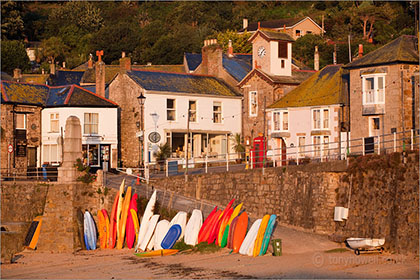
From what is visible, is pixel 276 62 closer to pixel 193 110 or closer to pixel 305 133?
pixel 193 110

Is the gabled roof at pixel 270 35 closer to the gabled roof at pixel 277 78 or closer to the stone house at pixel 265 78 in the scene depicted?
the stone house at pixel 265 78

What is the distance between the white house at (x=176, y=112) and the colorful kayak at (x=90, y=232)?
1085 cm

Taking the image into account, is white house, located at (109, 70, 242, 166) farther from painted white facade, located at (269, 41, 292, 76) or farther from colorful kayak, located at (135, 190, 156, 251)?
colorful kayak, located at (135, 190, 156, 251)

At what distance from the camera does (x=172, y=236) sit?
30.2m

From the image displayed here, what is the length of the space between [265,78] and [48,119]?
13.6 metres

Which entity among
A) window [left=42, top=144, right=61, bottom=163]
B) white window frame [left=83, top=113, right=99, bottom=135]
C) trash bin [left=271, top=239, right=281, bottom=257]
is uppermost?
white window frame [left=83, top=113, right=99, bottom=135]

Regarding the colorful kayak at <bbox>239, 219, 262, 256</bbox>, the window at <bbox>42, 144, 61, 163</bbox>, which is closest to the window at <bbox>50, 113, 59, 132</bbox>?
the window at <bbox>42, 144, 61, 163</bbox>

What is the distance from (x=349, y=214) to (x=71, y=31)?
88400mm

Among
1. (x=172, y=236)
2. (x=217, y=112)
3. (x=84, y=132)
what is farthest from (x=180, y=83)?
(x=172, y=236)

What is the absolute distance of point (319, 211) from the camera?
99.1 feet

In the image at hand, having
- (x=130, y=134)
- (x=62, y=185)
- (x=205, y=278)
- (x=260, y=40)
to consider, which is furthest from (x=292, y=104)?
(x=205, y=278)

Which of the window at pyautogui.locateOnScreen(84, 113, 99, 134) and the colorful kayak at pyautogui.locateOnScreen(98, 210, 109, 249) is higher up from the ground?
the window at pyautogui.locateOnScreen(84, 113, 99, 134)

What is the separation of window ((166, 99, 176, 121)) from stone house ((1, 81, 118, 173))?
3.25 m

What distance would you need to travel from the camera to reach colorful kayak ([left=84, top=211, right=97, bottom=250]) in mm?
33688
